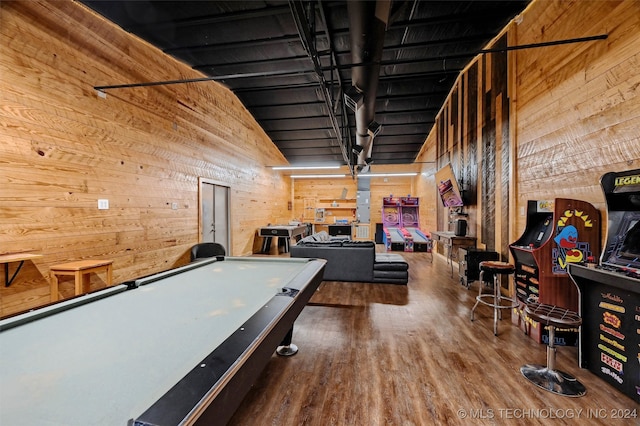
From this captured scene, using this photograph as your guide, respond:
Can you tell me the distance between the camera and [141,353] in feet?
3.65

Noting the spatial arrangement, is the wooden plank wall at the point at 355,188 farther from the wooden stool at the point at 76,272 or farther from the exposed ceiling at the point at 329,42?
the wooden stool at the point at 76,272

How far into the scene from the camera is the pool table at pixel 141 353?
772 millimetres

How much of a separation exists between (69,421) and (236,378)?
449 millimetres

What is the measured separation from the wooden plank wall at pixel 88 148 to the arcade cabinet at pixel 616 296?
5058mm

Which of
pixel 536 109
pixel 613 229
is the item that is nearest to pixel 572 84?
pixel 536 109

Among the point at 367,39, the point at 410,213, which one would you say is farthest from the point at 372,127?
the point at 410,213

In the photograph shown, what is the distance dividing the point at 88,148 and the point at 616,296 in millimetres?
5381

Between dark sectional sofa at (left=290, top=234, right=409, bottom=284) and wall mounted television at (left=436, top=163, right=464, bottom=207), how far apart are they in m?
1.96

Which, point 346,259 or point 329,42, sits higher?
point 329,42

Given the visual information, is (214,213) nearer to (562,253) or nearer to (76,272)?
(76,272)

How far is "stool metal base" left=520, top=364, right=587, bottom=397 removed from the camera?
198 cm

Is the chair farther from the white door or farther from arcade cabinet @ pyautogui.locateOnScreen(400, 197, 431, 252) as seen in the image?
arcade cabinet @ pyautogui.locateOnScreen(400, 197, 431, 252)

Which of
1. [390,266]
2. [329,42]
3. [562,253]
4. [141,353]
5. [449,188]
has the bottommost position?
[390,266]

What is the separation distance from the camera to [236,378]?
0.95m
